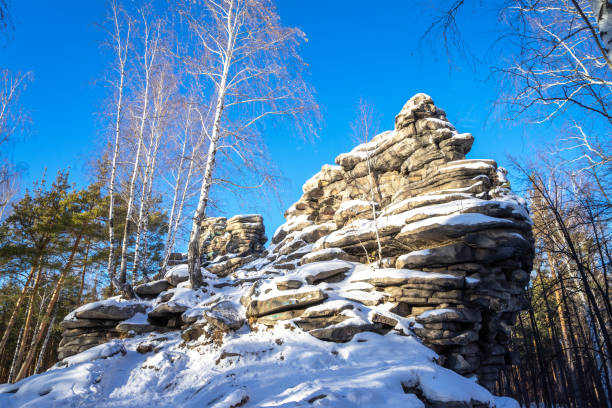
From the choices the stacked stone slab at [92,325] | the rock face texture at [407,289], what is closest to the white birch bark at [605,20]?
the rock face texture at [407,289]

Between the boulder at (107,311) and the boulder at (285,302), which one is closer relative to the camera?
the boulder at (285,302)

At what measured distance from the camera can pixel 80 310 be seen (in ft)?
33.4

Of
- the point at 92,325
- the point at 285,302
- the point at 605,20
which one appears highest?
the point at 605,20

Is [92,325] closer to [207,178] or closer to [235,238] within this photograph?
[207,178]

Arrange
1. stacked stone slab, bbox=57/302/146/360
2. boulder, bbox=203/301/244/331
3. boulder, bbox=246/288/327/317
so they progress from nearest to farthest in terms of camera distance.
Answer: boulder, bbox=203/301/244/331, boulder, bbox=246/288/327/317, stacked stone slab, bbox=57/302/146/360

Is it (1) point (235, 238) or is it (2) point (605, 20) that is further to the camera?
(1) point (235, 238)

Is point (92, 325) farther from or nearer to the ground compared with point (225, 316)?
nearer to the ground

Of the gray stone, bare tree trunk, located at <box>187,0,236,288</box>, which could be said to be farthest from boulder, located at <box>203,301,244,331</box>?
the gray stone

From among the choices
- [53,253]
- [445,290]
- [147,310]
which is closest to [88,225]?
[53,253]

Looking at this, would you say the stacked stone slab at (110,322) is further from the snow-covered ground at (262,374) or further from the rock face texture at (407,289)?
the snow-covered ground at (262,374)

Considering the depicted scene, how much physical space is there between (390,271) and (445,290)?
1.66 metres

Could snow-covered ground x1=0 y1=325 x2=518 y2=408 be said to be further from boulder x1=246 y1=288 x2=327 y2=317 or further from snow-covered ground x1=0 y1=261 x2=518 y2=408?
boulder x1=246 y1=288 x2=327 y2=317

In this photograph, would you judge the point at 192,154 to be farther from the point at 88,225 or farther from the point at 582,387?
the point at 582,387

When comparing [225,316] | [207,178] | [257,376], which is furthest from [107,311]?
[257,376]
